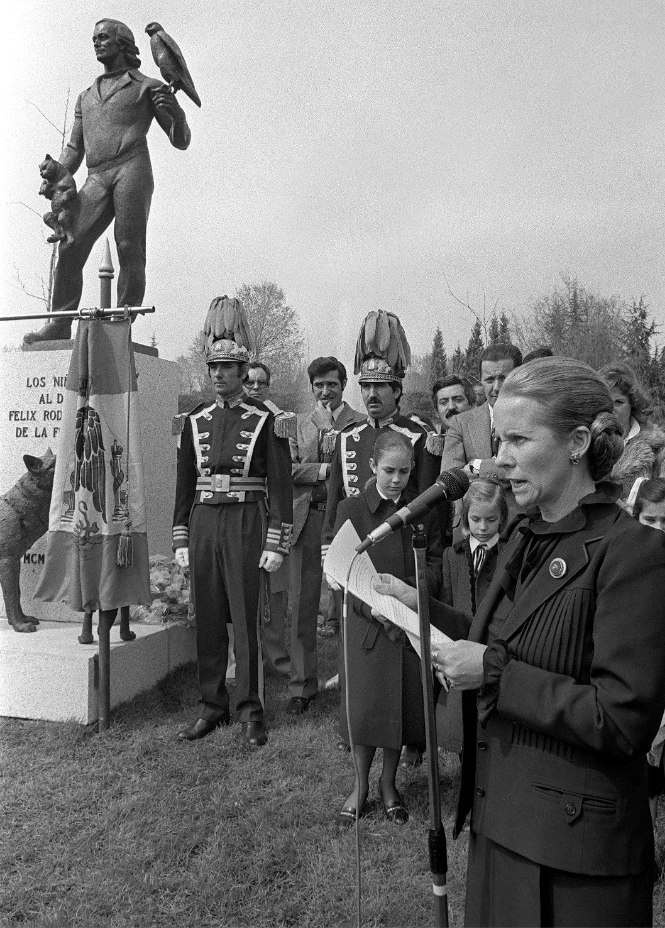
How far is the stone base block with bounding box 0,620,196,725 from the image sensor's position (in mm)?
4598

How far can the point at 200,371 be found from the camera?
2202 centimetres

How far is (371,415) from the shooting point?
475cm

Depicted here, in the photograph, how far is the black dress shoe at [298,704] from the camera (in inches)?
196

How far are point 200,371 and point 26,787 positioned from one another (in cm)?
1883

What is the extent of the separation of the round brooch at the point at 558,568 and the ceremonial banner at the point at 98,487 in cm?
356

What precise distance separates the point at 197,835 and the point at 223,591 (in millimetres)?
1626

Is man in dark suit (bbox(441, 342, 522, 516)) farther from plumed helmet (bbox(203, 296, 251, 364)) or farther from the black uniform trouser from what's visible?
plumed helmet (bbox(203, 296, 251, 364))

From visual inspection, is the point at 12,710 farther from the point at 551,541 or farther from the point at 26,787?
the point at 551,541

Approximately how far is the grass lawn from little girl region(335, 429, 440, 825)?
0.57 ft

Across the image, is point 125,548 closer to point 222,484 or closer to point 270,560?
point 222,484

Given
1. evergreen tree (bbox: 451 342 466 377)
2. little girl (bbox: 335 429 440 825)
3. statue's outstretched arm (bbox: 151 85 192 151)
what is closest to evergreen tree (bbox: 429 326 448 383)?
evergreen tree (bbox: 451 342 466 377)

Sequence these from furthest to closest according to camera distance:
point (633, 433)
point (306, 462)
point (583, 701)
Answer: point (306, 462)
point (633, 433)
point (583, 701)

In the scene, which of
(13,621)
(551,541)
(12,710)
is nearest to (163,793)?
(12,710)

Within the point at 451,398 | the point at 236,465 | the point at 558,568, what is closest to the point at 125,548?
the point at 236,465
